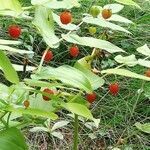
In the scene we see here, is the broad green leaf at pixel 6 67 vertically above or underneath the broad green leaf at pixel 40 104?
above

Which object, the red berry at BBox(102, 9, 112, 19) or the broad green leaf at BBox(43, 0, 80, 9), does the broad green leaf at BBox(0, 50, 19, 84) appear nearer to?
the broad green leaf at BBox(43, 0, 80, 9)

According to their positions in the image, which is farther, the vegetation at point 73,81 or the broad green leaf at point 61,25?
the broad green leaf at point 61,25

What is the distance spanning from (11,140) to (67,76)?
12 centimetres

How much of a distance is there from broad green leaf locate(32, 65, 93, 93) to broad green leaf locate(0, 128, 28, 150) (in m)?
0.09

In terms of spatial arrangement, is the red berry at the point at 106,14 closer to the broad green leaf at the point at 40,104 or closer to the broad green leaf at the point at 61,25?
the broad green leaf at the point at 61,25

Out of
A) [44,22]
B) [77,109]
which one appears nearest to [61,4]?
[44,22]

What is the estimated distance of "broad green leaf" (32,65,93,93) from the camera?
0.69 m

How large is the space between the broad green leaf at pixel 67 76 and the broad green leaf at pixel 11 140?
0.29 ft

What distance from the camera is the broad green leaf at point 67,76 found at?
27.2 inches

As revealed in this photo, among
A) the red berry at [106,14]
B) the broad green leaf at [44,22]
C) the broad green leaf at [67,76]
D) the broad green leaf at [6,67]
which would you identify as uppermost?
the broad green leaf at [44,22]

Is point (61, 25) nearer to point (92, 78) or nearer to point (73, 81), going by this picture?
point (92, 78)

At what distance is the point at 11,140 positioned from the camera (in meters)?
0.70

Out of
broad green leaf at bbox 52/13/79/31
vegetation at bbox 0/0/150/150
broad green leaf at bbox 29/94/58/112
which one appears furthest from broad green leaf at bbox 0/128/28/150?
broad green leaf at bbox 52/13/79/31

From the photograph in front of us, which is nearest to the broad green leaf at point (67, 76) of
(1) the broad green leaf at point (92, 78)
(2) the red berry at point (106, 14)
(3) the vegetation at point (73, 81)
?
(3) the vegetation at point (73, 81)
